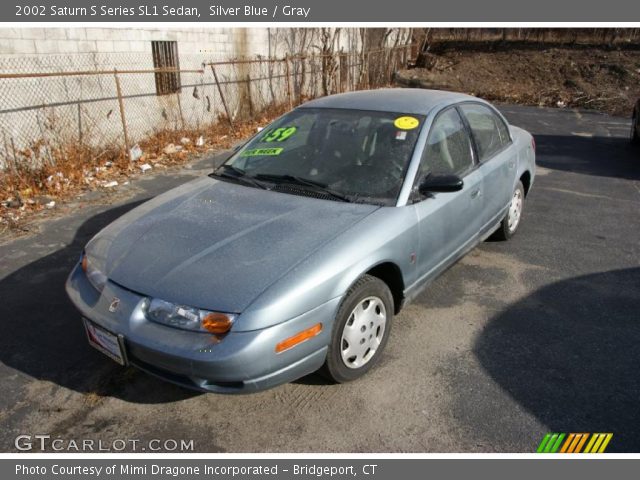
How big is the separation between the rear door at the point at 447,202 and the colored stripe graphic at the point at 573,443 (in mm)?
1243

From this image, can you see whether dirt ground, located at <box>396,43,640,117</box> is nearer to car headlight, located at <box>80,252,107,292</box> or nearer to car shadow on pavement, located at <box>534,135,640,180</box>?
car shadow on pavement, located at <box>534,135,640,180</box>

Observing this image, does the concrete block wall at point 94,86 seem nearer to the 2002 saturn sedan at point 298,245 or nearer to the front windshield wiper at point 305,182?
the 2002 saturn sedan at point 298,245

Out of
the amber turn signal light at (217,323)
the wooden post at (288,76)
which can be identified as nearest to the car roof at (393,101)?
the amber turn signal light at (217,323)

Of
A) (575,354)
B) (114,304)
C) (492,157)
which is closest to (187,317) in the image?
(114,304)

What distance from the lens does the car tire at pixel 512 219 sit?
4.95 metres

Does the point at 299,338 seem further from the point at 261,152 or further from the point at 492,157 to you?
the point at 492,157

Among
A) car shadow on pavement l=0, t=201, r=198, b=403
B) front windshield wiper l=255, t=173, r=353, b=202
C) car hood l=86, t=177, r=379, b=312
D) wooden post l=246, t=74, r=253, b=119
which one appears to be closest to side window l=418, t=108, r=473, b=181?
front windshield wiper l=255, t=173, r=353, b=202

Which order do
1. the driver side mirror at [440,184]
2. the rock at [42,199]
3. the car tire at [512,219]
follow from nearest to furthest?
1. the driver side mirror at [440,184]
2. the car tire at [512,219]
3. the rock at [42,199]

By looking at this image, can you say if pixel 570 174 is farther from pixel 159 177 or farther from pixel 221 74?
pixel 221 74

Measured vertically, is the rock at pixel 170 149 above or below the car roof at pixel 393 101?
below

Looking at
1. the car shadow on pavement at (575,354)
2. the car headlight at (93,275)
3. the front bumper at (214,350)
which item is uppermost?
the car headlight at (93,275)

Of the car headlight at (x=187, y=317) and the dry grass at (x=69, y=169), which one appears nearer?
the car headlight at (x=187, y=317)

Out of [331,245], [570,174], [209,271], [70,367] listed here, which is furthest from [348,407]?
[570,174]

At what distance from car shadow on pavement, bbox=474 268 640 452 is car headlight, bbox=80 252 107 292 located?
2396 mm
